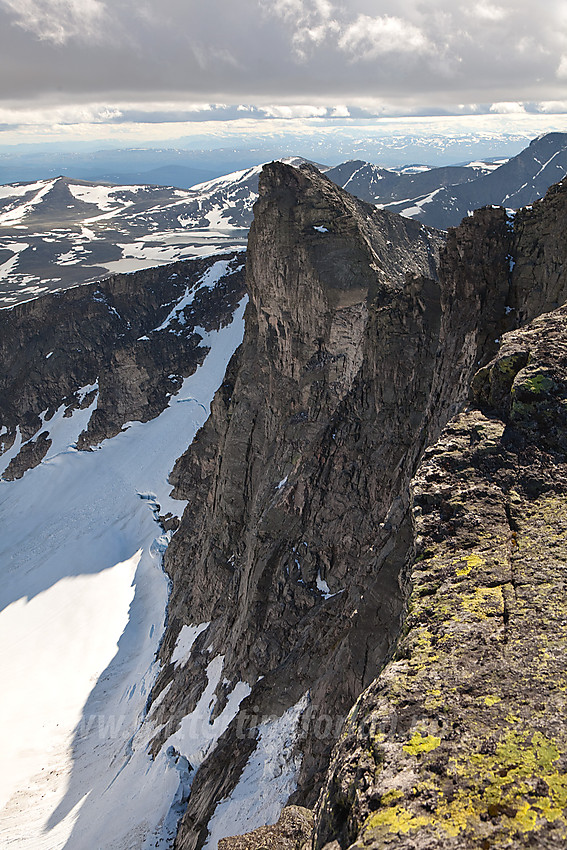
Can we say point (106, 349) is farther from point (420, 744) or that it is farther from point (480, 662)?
point (420, 744)

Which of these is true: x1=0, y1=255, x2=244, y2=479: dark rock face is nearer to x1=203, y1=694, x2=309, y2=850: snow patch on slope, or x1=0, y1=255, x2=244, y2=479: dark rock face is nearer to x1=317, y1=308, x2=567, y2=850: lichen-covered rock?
x1=203, y1=694, x2=309, y2=850: snow patch on slope

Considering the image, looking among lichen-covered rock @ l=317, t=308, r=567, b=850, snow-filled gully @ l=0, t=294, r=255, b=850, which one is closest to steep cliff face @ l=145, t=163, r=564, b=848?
lichen-covered rock @ l=317, t=308, r=567, b=850

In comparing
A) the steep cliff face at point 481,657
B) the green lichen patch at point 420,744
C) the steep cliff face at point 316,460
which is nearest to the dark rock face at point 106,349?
the steep cliff face at point 316,460

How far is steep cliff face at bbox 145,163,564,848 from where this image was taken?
21281 millimetres

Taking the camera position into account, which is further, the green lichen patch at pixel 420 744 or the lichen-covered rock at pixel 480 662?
the green lichen patch at pixel 420 744

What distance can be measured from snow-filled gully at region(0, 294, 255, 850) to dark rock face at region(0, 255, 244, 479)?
10.6 feet

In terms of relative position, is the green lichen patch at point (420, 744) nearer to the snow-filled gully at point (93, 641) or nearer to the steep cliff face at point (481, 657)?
the steep cliff face at point (481, 657)

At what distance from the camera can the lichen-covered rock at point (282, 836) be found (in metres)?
11.2

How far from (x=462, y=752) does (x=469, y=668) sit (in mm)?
1069

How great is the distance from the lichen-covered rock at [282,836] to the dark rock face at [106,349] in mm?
78073

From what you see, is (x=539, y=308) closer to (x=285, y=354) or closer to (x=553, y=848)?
(x=553, y=848)

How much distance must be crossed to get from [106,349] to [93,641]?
5832 cm

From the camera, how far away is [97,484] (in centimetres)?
7975

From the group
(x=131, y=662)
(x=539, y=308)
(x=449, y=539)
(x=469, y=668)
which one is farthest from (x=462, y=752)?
(x=131, y=662)
